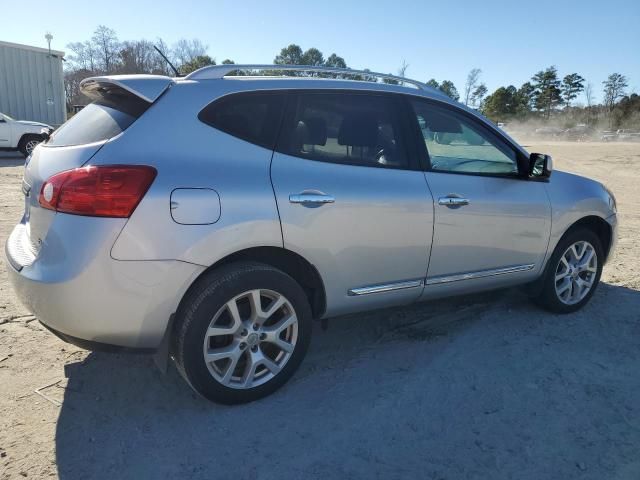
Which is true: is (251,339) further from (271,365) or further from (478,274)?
(478,274)

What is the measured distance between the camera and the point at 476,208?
3494 mm

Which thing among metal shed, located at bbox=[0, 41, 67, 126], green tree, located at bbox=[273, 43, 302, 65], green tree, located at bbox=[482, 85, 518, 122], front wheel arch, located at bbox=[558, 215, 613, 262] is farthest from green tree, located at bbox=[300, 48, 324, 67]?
front wheel arch, located at bbox=[558, 215, 613, 262]

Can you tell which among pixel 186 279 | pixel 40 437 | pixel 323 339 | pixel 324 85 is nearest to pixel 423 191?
pixel 324 85

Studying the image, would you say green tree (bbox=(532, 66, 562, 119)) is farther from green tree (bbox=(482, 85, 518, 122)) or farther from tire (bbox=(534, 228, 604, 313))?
tire (bbox=(534, 228, 604, 313))

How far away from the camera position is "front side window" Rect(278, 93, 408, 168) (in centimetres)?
295

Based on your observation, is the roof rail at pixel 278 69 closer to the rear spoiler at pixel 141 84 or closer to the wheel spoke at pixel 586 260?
the rear spoiler at pixel 141 84

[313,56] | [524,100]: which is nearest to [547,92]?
[524,100]

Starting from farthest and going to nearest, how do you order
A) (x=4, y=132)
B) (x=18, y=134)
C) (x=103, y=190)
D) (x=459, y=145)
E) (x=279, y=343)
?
(x=18, y=134) → (x=4, y=132) → (x=459, y=145) → (x=279, y=343) → (x=103, y=190)

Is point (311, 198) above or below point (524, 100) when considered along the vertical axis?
below

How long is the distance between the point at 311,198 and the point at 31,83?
2396 centimetres

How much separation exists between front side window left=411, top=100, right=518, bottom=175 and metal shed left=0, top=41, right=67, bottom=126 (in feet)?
76.3

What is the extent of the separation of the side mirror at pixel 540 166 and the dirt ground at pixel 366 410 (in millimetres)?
1174

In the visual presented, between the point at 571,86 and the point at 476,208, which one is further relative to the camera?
the point at 571,86

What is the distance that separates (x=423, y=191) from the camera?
327 centimetres
